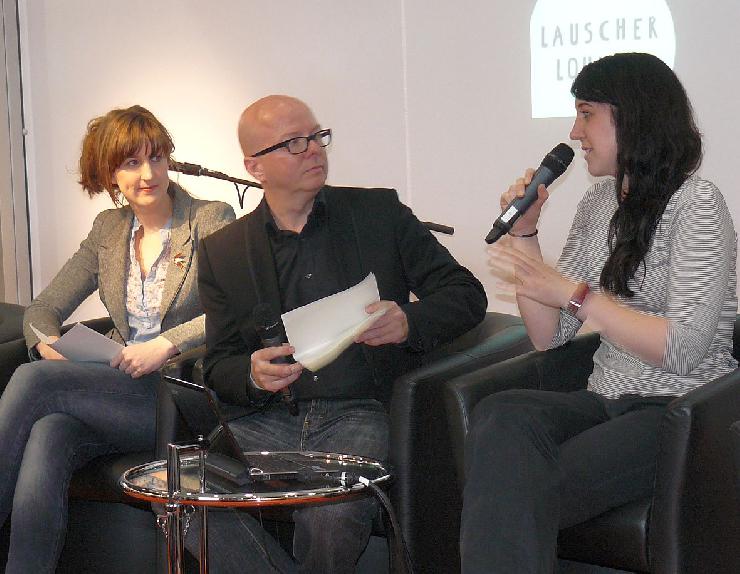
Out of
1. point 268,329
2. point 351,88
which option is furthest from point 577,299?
point 351,88

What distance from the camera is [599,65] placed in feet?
8.93

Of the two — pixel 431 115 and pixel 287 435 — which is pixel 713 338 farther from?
pixel 431 115

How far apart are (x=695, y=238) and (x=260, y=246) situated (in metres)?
1.17

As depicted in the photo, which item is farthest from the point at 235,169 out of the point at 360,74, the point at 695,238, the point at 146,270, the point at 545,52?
the point at 695,238

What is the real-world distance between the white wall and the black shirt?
3.43 feet

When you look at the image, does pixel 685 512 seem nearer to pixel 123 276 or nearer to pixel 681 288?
pixel 681 288

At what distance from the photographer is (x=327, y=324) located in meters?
2.51

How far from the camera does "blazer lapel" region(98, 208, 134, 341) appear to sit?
3.65m

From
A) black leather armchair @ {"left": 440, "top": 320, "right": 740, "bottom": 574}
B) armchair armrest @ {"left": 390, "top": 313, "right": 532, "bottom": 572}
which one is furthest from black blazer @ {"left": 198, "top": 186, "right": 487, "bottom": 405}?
black leather armchair @ {"left": 440, "top": 320, "right": 740, "bottom": 574}

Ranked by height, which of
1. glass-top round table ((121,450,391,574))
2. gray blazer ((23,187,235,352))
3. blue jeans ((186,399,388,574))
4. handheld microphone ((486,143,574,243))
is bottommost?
blue jeans ((186,399,388,574))

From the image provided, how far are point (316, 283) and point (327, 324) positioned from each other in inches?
21.6

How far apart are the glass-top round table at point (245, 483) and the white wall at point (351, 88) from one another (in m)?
1.61

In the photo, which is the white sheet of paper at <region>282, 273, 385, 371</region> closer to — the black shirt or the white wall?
the black shirt

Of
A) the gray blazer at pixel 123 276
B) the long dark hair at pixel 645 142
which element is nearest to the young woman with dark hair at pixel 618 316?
the long dark hair at pixel 645 142
